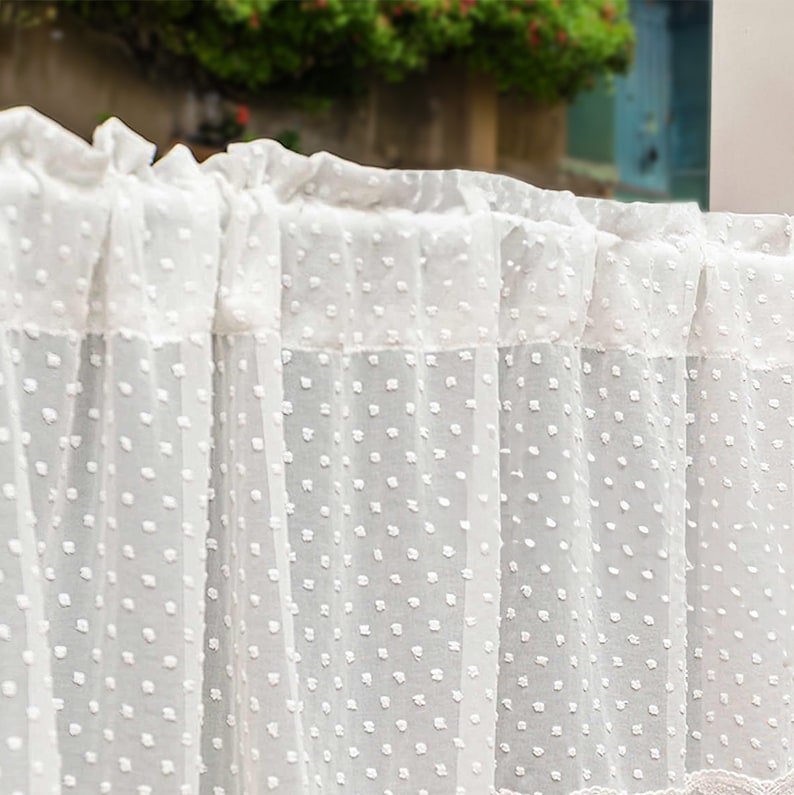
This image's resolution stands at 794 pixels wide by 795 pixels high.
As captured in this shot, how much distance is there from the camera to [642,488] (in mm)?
593

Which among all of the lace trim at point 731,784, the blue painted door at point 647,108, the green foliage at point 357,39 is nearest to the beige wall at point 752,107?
the lace trim at point 731,784

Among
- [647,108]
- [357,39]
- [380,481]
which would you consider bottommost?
[380,481]

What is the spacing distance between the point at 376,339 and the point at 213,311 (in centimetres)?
8

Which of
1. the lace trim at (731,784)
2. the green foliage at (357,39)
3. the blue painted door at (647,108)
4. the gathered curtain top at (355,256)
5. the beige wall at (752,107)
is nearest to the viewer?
the gathered curtain top at (355,256)

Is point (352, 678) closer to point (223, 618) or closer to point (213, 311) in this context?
point (223, 618)

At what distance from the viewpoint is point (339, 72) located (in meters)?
3.37

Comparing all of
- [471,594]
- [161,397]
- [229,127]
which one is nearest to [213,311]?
[161,397]

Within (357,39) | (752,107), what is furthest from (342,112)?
(752,107)

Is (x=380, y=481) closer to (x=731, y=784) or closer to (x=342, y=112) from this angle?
(x=731, y=784)

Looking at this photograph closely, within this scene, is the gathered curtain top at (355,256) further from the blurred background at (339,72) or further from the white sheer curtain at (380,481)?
the blurred background at (339,72)

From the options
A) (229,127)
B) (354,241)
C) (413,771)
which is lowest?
(413,771)

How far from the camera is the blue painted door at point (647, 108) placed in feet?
14.2

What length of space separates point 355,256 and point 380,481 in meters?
0.10

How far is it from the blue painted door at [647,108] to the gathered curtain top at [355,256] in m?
3.80
